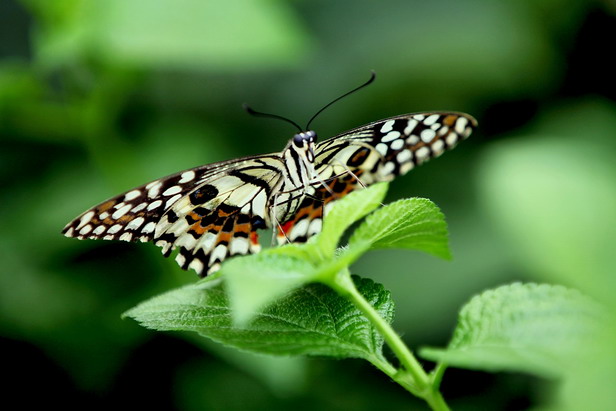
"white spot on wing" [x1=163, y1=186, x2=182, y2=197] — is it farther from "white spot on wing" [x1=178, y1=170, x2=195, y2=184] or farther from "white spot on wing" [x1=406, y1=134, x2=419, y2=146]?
"white spot on wing" [x1=406, y1=134, x2=419, y2=146]

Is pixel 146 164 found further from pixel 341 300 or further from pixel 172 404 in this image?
pixel 341 300

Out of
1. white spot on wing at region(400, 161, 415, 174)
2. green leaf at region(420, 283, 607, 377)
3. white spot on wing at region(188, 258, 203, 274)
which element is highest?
white spot on wing at region(400, 161, 415, 174)

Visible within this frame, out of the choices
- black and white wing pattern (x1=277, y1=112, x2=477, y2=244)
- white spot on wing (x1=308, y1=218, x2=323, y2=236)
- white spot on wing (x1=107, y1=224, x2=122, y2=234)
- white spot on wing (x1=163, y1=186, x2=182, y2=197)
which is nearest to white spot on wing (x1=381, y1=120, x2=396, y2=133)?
black and white wing pattern (x1=277, y1=112, x2=477, y2=244)

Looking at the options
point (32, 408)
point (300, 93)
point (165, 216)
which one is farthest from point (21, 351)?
point (300, 93)

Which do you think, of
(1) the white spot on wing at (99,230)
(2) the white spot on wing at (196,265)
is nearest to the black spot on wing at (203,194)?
(2) the white spot on wing at (196,265)

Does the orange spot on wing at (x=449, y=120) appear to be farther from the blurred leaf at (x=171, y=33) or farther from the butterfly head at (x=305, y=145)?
the blurred leaf at (x=171, y=33)

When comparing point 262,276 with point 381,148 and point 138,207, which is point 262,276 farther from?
point 381,148

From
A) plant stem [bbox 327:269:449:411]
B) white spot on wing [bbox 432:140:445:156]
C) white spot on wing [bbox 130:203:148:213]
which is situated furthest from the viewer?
white spot on wing [bbox 432:140:445:156]
